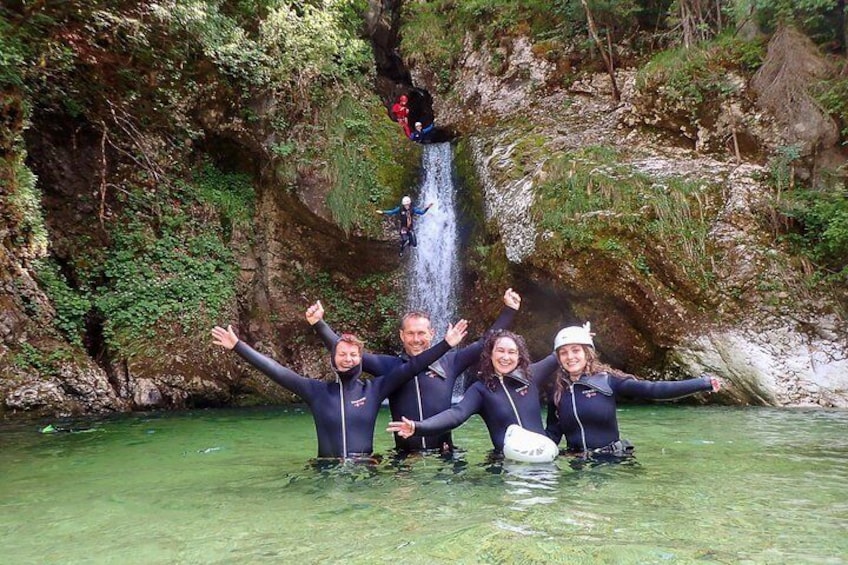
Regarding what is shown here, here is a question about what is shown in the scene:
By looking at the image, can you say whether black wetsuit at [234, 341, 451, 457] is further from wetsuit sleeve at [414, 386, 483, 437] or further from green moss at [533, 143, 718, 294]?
green moss at [533, 143, 718, 294]

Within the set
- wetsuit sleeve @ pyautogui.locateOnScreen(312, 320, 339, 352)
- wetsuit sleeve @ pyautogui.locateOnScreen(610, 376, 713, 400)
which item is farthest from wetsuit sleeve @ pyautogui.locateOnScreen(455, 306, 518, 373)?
wetsuit sleeve @ pyautogui.locateOnScreen(312, 320, 339, 352)

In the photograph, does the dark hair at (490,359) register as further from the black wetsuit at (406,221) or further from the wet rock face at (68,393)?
the black wetsuit at (406,221)

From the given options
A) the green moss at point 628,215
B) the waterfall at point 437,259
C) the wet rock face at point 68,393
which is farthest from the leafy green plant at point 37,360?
the green moss at point 628,215

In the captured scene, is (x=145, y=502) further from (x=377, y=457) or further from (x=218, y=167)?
(x=218, y=167)

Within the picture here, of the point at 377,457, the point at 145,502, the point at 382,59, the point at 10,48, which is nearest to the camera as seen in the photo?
the point at 145,502

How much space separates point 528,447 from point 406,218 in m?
9.30

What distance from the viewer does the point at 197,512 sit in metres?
3.35

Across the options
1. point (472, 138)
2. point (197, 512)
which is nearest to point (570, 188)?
point (472, 138)

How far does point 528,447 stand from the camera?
410cm

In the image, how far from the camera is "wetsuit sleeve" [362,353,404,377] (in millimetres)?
4758

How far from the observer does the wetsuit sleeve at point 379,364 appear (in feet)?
15.6

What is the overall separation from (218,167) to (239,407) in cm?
608

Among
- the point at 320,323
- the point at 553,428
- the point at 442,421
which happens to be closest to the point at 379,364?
the point at 320,323

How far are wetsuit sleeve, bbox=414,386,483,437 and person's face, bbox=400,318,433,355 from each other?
1.73 feet
